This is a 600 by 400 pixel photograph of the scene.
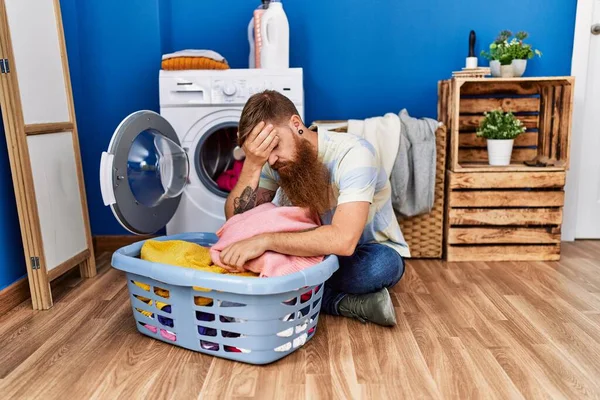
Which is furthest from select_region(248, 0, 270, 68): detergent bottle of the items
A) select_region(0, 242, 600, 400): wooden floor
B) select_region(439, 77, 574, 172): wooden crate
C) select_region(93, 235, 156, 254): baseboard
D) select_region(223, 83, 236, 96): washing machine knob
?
select_region(0, 242, 600, 400): wooden floor

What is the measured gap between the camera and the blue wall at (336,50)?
2520mm

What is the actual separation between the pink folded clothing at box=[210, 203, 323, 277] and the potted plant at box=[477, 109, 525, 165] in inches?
47.7

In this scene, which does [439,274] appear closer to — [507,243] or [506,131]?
[507,243]

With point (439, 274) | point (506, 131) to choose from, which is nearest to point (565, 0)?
point (506, 131)

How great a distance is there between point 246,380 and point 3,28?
4.50 feet

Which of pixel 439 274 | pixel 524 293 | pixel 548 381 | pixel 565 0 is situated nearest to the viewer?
pixel 548 381

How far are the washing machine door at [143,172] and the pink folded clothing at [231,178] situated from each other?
174 millimetres

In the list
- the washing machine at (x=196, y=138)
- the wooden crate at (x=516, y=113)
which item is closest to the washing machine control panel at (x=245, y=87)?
the washing machine at (x=196, y=138)

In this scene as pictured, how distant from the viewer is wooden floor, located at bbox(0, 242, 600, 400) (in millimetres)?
1296

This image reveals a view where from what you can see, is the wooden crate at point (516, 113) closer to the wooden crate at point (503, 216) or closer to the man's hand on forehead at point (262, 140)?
the wooden crate at point (503, 216)

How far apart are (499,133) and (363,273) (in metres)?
1.17

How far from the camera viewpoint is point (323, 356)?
1.47m

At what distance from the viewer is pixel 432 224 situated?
2395 mm

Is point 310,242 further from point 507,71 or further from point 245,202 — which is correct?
point 507,71
